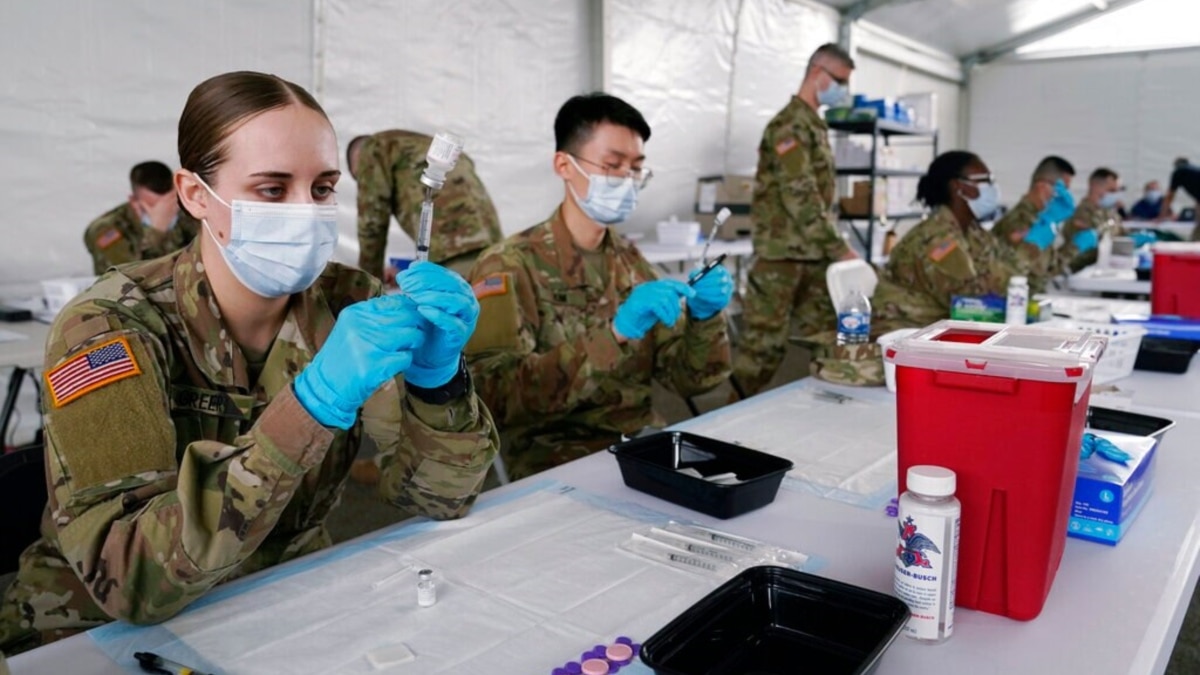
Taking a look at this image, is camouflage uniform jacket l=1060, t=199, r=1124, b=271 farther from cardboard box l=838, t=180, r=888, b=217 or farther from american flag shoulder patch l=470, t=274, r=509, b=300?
american flag shoulder patch l=470, t=274, r=509, b=300

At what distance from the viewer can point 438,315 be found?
0.96 meters

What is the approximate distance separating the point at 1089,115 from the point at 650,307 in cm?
1011

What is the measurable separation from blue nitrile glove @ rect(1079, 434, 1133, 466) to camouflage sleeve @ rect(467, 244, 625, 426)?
92cm

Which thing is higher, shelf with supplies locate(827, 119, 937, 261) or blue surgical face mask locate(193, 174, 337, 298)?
shelf with supplies locate(827, 119, 937, 261)

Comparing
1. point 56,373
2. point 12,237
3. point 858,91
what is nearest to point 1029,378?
point 56,373

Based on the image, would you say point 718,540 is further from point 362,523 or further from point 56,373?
point 362,523

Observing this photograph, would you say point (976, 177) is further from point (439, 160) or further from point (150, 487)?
point (150, 487)

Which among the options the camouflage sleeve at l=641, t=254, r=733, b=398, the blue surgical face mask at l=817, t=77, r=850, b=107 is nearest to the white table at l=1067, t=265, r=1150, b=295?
the blue surgical face mask at l=817, t=77, r=850, b=107

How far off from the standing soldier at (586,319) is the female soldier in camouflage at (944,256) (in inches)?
54.1

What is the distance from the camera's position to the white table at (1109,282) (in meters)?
3.76

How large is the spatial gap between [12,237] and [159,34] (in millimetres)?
921

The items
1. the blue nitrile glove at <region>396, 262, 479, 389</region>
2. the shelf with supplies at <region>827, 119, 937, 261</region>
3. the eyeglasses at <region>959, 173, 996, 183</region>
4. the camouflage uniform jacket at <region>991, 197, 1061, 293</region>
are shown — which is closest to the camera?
the blue nitrile glove at <region>396, 262, 479, 389</region>

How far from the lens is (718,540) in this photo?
1027 millimetres

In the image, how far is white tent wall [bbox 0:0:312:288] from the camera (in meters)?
2.92
